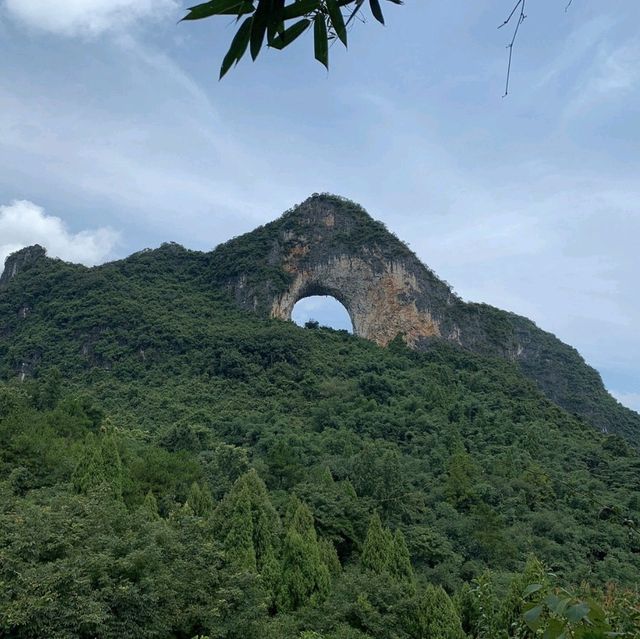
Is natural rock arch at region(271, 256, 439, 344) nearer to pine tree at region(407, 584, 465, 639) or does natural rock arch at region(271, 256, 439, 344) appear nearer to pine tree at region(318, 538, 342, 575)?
pine tree at region(318, 538, 342, 575)

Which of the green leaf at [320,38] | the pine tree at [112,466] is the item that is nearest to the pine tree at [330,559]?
the pine tree at [112,466]

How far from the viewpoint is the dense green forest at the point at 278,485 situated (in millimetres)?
7305

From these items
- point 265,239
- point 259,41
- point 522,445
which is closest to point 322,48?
point 259,41

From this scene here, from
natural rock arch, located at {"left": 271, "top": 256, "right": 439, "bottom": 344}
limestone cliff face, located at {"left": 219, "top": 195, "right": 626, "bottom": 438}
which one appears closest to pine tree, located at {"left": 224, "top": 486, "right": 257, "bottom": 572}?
limestone cliff face, located at {"left": 219, "top": 195, "right": 626, "bottom": 438}

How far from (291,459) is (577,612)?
19426 millimetres

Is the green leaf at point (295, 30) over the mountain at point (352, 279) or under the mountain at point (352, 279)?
under

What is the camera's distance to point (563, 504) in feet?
70.5

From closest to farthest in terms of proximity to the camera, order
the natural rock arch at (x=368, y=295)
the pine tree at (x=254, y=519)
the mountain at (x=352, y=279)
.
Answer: the pine tree at (x=254, y=519) → the natural rock arch at (x=368, y=295) → the mountain at (x=352, y=279)

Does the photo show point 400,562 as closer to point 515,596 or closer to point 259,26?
point 515,596

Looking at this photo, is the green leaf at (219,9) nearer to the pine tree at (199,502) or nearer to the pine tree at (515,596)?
the pine tree at (515,596)

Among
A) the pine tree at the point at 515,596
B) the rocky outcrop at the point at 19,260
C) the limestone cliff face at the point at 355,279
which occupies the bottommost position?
the pine tree at the point at 515,596

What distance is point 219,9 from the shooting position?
91 centimetres

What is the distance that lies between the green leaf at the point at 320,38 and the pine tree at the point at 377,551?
13.4 m

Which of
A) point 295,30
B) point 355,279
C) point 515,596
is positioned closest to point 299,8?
point 295,30
